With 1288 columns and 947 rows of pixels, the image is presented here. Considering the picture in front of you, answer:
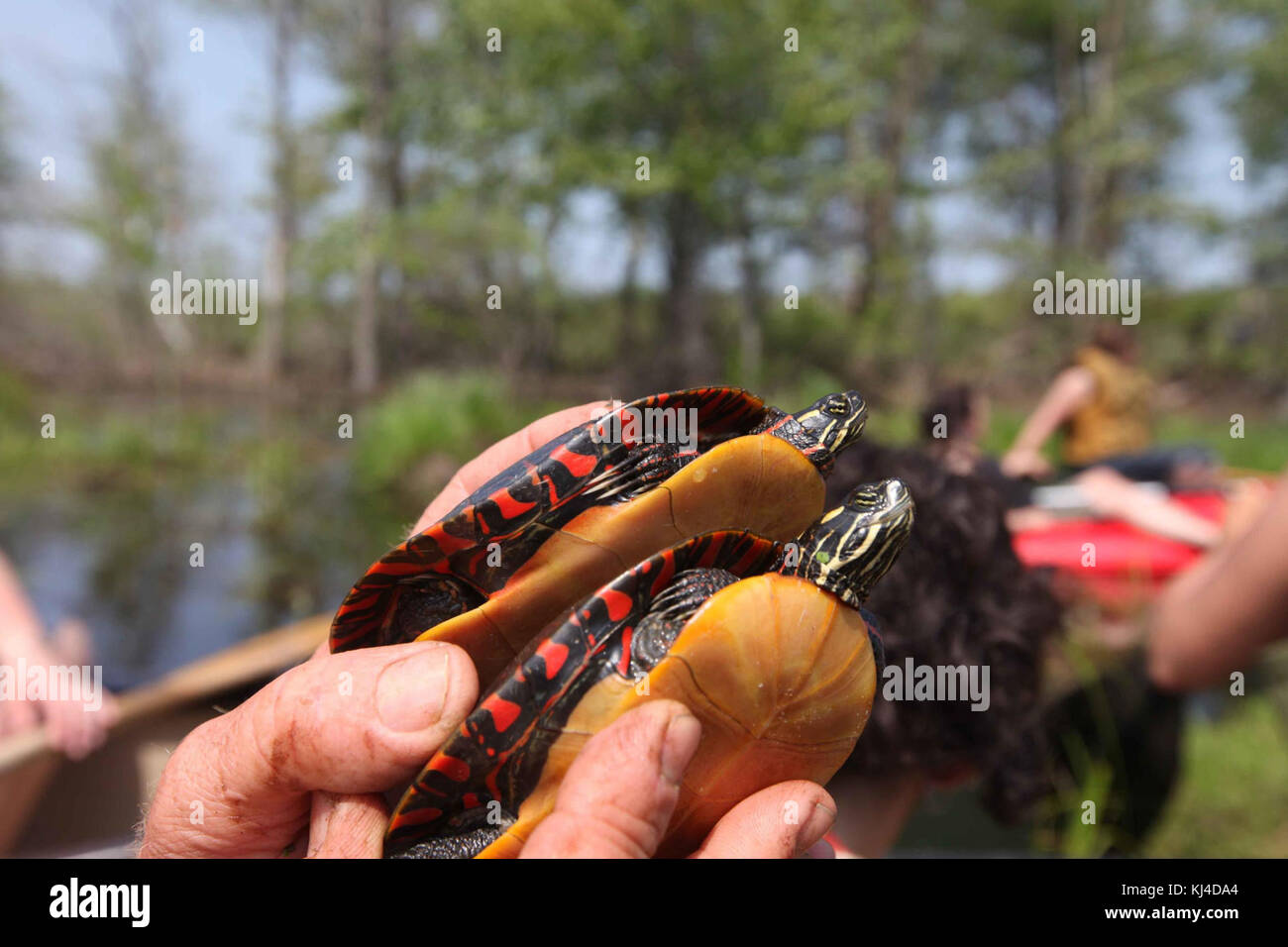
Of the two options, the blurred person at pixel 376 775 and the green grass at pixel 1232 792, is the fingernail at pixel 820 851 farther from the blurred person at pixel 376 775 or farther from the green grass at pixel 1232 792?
the green grass at pixel 1232 792

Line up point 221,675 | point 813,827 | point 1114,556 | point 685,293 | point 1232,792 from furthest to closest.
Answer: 1. point 685,293
2. point 1114,556
3. point 1232,792
4. point 221,675
5. point 813,827

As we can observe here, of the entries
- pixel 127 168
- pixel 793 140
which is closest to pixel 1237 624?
pixel 793 140

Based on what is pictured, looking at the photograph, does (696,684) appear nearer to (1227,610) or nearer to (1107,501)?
(1227,610)

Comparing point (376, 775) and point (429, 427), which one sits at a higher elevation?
point (429, 427)

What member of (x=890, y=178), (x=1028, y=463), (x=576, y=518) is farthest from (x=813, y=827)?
(x=890, y=178)

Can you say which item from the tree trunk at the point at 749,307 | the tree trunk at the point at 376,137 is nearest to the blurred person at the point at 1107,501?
the tree trunk at the point at 749,307

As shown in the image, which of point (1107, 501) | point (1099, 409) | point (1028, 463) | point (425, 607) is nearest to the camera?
point (425, 607)
